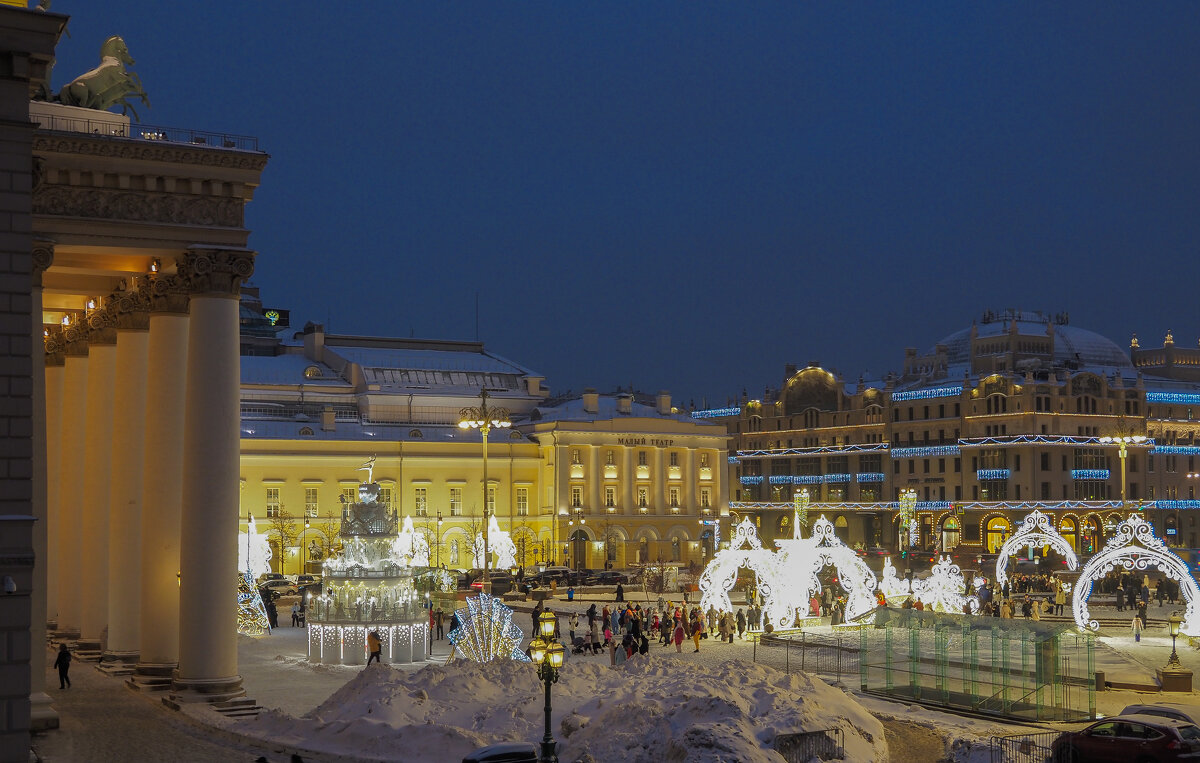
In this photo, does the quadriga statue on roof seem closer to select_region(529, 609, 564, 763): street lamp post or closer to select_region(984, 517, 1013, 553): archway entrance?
select_region(529, 609, 564, 763): street lamp post

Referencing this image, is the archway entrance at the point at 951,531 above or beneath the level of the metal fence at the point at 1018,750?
beneath

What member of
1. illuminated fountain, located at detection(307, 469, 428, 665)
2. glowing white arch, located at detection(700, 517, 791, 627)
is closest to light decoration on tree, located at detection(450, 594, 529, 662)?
illuminated fountain, located at detection(307, 469, 428, 665)

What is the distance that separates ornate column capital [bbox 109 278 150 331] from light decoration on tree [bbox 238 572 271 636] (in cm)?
1440

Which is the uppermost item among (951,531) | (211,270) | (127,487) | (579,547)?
(211,270)

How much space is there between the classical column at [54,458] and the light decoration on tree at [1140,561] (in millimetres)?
24445

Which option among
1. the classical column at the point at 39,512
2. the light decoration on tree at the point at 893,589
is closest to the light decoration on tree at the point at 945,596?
the light decoration on tree at the point at 893,589

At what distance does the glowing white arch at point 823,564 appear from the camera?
37.5 metres

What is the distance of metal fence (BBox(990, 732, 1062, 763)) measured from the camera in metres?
18.4

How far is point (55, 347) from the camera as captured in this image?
28844 mm

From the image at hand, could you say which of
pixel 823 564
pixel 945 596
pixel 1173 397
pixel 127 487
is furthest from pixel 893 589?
pixel 1173 397

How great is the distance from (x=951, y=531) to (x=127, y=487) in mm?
70569

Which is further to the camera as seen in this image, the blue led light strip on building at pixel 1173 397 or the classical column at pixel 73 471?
the blue led light strip on building at pixel 1173 397

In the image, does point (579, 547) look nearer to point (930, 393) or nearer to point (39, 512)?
point (930, 393)

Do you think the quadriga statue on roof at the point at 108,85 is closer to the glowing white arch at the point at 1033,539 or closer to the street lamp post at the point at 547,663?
the street lamp post at the point at 547,663
